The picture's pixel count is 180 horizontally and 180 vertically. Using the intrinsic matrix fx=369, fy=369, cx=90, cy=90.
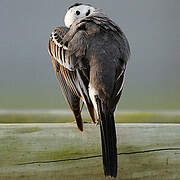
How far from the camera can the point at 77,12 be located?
1.33m

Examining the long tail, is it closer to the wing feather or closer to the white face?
the wing feather

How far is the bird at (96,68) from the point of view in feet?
3.24

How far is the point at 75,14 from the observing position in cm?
132

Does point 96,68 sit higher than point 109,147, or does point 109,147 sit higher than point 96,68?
point 96,68

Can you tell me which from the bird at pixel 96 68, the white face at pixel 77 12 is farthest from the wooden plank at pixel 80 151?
the white face at pixel 77 12

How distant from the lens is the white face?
1.32 m

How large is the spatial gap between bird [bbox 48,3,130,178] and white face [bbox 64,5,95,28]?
10 centimetres

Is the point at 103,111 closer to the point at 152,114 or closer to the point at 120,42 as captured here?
the point at 120,42

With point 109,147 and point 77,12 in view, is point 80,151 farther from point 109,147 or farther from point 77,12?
point 77,12

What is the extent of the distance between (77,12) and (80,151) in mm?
538

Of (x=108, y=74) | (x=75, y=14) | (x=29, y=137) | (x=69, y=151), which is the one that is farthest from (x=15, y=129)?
(x=75, y=14)

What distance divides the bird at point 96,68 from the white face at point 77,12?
3.9 inches

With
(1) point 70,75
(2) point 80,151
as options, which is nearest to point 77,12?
(1) point 70,75

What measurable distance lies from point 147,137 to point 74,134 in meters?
0.22
